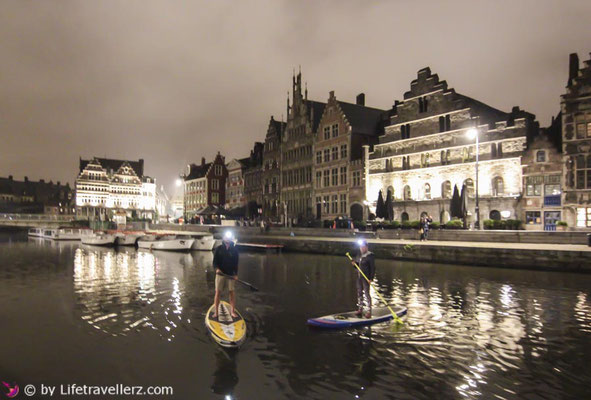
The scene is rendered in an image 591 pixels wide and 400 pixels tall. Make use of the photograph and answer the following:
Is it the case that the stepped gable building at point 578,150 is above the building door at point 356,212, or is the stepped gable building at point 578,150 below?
above

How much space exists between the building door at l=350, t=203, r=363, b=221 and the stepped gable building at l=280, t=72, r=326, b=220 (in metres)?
8.13

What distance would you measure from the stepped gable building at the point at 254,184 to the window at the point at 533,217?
42.8m

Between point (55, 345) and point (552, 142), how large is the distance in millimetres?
38859

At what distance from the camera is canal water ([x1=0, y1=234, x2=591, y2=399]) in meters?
8.49

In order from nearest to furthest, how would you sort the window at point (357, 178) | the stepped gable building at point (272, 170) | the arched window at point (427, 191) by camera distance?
the arched window at point (427, 191) → the window at point (357, 178) → the stepped gable building at point (272, 170)

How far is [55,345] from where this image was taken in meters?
11.2

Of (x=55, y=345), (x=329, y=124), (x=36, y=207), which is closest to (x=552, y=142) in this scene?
(x=329, y=124)

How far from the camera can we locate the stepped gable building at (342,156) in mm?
54594

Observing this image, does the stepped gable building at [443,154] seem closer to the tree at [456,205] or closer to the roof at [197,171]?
the tree at [456,205]

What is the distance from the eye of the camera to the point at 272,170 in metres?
71.8

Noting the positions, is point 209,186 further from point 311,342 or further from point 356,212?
point 311,342

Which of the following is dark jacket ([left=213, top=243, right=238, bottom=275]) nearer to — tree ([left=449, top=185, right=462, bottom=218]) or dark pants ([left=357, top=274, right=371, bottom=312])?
dark pants ([left=357, top=274, right=371, bottom=312])

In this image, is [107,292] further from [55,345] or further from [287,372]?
[287,372]

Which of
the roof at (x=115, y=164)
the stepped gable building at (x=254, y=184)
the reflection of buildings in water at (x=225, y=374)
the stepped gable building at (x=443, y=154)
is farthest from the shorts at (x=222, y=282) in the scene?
the roof at (x=115, y=164)
